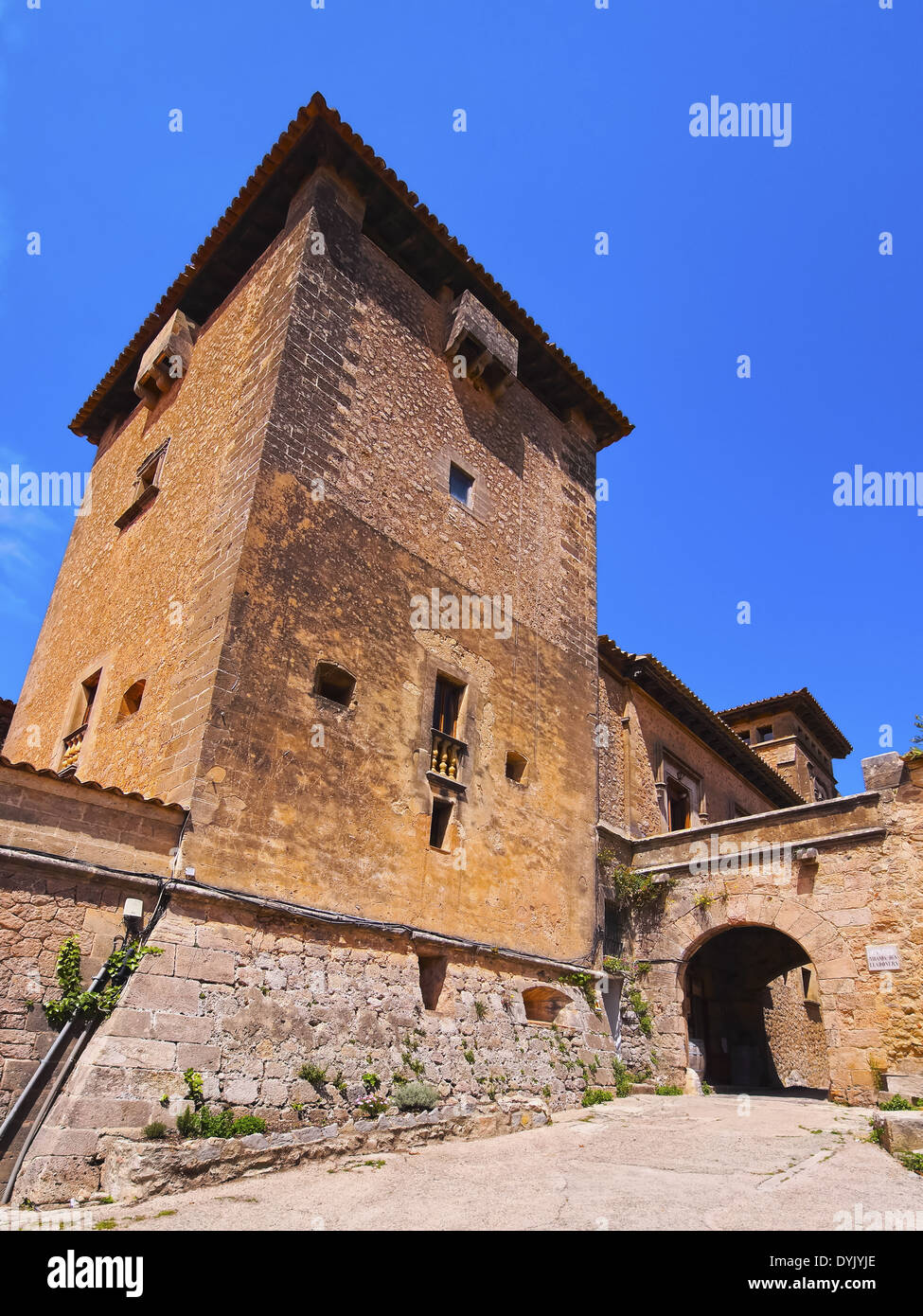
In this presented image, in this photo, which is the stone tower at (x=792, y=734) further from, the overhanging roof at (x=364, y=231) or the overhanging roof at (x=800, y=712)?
the overhanging roof at (x=364, y=231)

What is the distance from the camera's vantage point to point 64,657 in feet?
46.5

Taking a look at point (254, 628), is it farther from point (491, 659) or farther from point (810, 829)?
point (810, 829)

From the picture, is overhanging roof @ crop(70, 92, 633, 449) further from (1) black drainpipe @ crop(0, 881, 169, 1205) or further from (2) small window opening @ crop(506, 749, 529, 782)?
(1) black drainpipe @ crop(0, 881, 169, 1205)

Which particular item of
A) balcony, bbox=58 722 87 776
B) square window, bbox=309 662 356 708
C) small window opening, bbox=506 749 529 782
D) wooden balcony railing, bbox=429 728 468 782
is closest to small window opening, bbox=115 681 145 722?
balcony, bbox=58 722 87 776

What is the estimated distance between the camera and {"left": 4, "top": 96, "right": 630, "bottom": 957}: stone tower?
32.7 ft

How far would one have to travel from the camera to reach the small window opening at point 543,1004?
40.4 feet

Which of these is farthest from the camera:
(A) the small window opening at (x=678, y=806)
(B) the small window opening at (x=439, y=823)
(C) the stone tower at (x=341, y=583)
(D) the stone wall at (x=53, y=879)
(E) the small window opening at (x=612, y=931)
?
(A) the small window opening at (x=678, y=806)

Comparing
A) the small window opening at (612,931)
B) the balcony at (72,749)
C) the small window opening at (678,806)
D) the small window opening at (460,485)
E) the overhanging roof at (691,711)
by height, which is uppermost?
the small window opening at (460,485)

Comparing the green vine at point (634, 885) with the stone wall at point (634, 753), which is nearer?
the green vine at point (634, 885)

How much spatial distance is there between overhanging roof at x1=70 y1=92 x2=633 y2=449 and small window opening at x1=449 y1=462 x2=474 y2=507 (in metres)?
3.30

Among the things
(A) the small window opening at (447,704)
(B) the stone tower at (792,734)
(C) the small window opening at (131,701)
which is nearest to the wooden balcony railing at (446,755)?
(A) the small window opening at (447,704)

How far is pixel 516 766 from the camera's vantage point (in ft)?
44.4

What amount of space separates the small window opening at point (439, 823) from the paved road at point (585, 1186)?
3.55m

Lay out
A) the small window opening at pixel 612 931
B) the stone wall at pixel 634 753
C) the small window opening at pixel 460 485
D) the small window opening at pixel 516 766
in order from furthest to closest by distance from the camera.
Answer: the stone wall at pixel 634 753, the small window opening at pixel 612 931, the small window opening at pixel 460 485, the small window opening at pixel 516 766
